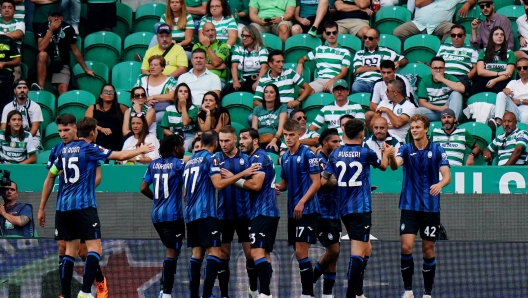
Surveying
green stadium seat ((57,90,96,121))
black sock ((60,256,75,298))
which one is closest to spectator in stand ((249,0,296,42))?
green stadium seat ((57,90,96,121))

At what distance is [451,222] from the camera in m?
15.8

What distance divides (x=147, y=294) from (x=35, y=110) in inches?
186

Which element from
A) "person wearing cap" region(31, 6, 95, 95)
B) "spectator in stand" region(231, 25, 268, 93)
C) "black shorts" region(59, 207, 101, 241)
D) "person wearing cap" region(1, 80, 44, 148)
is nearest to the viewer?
"black shorts" region(59, 207, 101, 241)

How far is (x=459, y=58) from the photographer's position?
712 inches

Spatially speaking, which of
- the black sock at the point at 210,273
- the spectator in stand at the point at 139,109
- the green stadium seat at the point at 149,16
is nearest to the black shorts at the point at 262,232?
the black sock at the point at 210,273

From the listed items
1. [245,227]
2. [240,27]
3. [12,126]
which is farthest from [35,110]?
[245,227]

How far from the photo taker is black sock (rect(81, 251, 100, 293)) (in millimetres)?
13031

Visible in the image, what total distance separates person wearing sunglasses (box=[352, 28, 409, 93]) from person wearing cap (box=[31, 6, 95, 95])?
4694mm

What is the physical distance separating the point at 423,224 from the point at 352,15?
717 cm

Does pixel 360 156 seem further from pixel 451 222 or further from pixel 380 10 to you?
pixel 380 10

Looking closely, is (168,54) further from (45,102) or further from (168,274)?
(168,274)

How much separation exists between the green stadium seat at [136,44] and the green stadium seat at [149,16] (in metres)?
0.59

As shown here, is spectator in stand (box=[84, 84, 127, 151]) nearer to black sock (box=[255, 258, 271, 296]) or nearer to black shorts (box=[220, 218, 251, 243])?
black shorts (box=[220, 218, 251, 243])

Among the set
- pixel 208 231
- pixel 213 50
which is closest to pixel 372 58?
pixel 213 50
